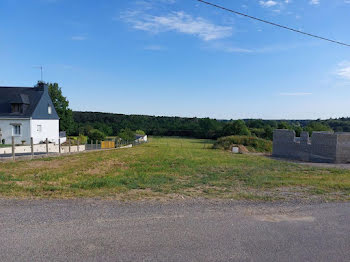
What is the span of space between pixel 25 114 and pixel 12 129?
2133 mm

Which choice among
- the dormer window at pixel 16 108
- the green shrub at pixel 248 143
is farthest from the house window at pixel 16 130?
the green shrub at pixel 248 143

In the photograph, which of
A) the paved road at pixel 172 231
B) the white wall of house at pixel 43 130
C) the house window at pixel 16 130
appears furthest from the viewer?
the white wall of house at pixel 43 130

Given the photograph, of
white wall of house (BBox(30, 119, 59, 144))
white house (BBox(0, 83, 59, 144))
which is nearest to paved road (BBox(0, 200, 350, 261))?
white house (BBox(0, 83, 59, 144))

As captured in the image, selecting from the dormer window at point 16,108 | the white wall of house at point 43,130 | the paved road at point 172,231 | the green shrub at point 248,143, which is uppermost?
the dormer window at point 16,108

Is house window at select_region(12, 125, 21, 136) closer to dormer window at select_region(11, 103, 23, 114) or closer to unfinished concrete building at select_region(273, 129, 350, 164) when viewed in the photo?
dormer window at select_region(11, 103, 23, 114)

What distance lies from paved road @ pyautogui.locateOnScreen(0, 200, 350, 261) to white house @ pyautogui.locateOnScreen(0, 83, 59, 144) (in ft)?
Result: 84.0

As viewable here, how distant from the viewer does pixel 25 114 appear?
93.8 feet

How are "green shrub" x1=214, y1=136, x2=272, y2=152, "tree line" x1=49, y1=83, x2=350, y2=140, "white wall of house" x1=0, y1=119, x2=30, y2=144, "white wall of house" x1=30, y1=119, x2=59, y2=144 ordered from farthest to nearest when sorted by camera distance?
1. "tree line" x1=49, y1=83, x2=350, y2=140
2. "green shrub" x1=214, y1=136, x2=272, y2=152
3. "white wall of house" x1=30, y1=119, x2=59, y2=144
4. "white wall of house" x1=0, y1=119, x2=30, y2=144

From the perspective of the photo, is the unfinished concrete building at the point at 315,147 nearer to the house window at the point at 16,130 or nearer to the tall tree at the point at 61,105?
the house window at the point at 16,130

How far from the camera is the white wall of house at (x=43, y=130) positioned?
95.5 feet

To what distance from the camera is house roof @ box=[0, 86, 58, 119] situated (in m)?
28.4

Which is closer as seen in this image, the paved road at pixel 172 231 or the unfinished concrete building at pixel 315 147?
the paved road at pixel 172 231

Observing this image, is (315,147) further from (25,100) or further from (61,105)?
(61,105)

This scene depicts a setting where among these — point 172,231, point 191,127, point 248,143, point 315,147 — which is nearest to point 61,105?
point 248,143
